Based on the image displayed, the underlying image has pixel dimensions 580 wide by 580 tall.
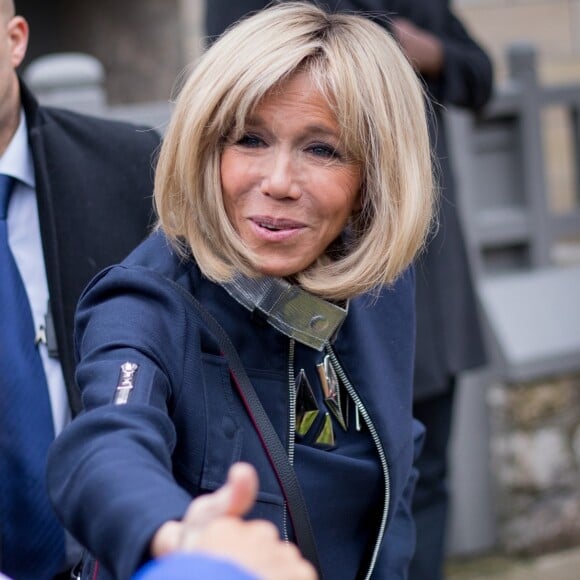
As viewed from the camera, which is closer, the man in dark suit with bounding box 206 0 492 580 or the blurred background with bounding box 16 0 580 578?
the man in dark suit with bounding box 206 0 492 580

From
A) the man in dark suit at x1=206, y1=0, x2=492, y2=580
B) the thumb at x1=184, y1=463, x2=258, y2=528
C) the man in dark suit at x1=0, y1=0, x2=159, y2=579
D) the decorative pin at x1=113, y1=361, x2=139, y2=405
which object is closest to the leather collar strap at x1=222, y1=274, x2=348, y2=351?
the decorative pin at x1=113, y1=361, x2=139, y2=405

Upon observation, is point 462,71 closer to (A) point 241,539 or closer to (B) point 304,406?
(B) point 304,406

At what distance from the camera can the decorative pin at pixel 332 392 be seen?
1.92 metres

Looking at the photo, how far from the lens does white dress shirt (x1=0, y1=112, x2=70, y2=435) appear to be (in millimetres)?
2254

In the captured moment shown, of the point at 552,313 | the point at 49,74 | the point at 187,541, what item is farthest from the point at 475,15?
the point at 187,541

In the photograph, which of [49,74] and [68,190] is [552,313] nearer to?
[49,74]

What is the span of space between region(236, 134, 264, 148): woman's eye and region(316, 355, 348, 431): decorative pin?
0.34 m

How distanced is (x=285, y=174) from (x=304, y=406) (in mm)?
340

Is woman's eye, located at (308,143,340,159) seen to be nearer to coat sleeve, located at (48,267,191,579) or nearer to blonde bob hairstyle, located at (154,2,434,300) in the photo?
blonde bob hairstyle, located at (154,2,434,300)

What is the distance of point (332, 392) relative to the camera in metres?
1.93


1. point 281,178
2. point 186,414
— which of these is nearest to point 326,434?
point 186,414

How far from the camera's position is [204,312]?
1.78m

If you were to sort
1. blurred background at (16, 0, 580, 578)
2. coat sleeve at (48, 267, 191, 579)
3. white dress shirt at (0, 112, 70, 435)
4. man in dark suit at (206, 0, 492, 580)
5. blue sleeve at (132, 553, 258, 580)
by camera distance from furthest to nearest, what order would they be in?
1. blurred background at (16, 0, 580, 578)
2. man in dark suit at (206, 0, 492, 580)
3. white dress shirt at (0, 112, 70, 435)
4. coat sleeve at (48, 267, 191, 579)
5. blue sleeve at (132, 553, 258, 580)

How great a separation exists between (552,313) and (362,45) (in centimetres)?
283
